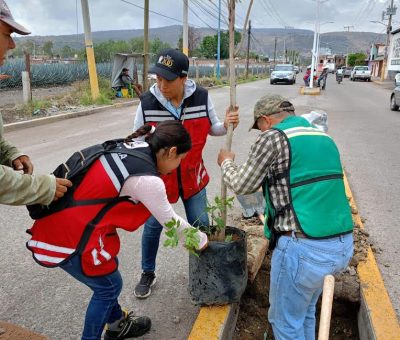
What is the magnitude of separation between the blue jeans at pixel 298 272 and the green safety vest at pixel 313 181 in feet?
0.26

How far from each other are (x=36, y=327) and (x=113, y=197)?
1.36 meters

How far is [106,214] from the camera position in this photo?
2.06 metres

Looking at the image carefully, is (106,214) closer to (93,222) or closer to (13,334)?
(93,222)

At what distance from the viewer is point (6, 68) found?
70.7ft

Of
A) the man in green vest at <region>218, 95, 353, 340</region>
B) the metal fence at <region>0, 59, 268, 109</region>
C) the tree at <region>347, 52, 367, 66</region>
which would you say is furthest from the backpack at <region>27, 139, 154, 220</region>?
the tree at <region>347, 52, 367, 66</region>

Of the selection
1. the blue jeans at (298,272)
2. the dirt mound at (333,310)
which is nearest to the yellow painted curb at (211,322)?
the dirt mound at (333,310)

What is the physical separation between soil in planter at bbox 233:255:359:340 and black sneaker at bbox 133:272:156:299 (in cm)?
71

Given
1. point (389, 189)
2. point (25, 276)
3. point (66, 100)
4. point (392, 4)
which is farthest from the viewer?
point (392, 4)

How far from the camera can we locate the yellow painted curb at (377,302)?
2650 millimetres

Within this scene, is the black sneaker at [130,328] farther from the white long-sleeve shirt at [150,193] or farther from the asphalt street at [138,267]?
the white long-sleeve shirt at [150,193]

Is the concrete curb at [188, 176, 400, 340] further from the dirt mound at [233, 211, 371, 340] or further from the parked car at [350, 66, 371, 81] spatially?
the parked car at [350, 66, 371, 81]

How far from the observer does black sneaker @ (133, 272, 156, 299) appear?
3.15 metres

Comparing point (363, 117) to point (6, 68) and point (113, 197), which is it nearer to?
point (113, 197)

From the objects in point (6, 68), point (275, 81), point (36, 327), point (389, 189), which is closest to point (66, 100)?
point (6, 68)
